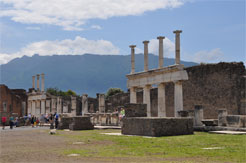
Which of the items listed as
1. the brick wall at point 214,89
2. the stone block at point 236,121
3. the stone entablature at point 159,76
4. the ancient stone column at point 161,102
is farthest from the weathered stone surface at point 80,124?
the brick wall at point 214,89

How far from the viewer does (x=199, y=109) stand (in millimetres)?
18547

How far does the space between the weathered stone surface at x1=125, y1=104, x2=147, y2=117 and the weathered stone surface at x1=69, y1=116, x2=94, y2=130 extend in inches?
244

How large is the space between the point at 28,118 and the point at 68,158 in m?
26.4

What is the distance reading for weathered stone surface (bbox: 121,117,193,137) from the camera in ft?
45.6

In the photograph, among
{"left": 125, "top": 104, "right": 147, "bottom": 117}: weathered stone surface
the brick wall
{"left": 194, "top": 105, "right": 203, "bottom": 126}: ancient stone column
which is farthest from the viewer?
the brick wall

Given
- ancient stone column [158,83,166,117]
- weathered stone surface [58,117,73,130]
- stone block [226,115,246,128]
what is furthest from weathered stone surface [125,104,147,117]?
weathered stone surface [58,117,73,130]

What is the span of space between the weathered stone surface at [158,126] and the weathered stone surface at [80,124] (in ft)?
21.5

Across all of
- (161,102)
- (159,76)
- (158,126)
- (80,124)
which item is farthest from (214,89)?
(158,126)

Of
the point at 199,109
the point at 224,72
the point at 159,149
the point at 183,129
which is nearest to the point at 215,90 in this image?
the point at 224,72

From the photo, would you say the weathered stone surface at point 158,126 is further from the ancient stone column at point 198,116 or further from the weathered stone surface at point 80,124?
the weathered stone surface at point 80,124

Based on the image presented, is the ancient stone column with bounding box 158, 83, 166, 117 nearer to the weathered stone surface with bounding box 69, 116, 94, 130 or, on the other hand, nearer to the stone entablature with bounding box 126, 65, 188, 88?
the stone entablature with bounding box 126, 65, 188, 88

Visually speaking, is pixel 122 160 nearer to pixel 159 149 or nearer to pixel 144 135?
pixel 159 149

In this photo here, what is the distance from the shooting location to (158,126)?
14.0m

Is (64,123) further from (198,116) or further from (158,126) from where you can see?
(158,126)
